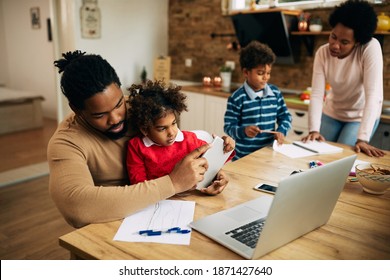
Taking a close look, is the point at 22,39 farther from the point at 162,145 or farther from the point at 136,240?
the point at 136,240

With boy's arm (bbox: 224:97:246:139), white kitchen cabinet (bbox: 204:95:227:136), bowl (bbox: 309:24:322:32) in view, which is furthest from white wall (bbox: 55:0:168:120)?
boy's arm (bbox: 224:97:246:139)

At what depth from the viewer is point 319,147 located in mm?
1906

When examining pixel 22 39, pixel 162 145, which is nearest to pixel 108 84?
pixel 162 145

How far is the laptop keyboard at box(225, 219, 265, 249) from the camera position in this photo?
3.19 ft

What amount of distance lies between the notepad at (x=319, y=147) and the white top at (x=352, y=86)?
192 mm

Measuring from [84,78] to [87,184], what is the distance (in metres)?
0.34

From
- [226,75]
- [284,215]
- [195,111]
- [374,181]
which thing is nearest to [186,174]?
[284,215]

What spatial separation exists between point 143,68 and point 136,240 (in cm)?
402

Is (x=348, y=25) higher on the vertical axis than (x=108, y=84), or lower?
higher

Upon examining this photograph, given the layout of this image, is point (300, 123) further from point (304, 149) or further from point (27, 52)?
point (27, 52)

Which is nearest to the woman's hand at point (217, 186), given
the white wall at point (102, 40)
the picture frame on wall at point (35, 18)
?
the white wall at point (102, 40)

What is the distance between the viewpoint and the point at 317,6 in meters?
3.55

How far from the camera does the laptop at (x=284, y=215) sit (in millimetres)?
841

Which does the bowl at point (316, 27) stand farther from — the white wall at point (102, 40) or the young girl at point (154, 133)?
the young girl at point (154, 133)
